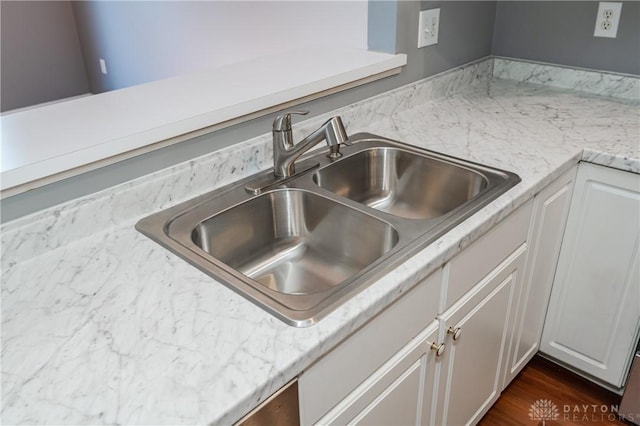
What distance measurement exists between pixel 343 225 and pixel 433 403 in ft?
1.65

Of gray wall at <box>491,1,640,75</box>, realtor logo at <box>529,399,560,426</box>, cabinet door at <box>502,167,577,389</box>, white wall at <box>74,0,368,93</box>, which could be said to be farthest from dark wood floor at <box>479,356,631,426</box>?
white wall at <box>74,0,368,93</box>

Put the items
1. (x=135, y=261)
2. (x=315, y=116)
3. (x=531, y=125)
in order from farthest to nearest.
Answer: (x=531, y=125), (x=315, y=116), (x=135, y=261)

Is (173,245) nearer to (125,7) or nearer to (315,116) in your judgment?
(315,116)

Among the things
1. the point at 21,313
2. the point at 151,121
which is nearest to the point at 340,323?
the point at 21,313

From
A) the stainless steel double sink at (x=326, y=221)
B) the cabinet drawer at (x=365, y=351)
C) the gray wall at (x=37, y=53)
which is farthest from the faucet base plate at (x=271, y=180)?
the gray wall at (x=37, y=53)

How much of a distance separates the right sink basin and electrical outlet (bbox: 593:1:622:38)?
3.14 ft

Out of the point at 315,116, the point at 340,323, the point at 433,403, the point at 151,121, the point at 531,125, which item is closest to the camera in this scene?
the point at 340,323

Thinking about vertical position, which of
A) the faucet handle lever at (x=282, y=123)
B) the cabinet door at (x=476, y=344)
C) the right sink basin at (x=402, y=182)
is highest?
the faucet handle lever at (x=282, y=123)

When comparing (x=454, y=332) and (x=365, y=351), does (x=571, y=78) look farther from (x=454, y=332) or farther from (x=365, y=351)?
(x=365, y=351)

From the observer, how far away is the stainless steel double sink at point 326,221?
988mm

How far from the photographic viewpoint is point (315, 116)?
1.52 meters

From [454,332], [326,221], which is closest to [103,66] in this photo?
[326,221]

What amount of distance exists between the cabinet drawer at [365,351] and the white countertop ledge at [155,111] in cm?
61

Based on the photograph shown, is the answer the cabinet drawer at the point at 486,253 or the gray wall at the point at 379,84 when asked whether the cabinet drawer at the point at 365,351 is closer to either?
the cabinet drawer at the point at 486,253
